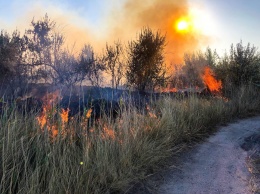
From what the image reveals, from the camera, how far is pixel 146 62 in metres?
14.8

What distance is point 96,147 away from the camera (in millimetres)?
4551

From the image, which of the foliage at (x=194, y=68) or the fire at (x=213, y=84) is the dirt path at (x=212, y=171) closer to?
the fire at (x=213, y=84)

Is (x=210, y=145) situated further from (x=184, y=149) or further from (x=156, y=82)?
(x=156, y=82)

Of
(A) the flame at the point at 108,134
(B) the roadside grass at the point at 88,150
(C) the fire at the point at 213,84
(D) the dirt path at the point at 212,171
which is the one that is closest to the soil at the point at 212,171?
(D) the dirt path at the point at 212,171

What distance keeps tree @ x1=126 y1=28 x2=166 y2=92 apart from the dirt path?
26.1ft

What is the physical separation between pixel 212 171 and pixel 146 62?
1035 cm

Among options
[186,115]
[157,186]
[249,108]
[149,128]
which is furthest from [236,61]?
[157,186]

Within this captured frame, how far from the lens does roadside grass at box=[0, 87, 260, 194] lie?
3340mm

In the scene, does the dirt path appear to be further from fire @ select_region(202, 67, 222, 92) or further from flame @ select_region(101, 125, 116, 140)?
fire @ select_region(202, 67, 222, 92)

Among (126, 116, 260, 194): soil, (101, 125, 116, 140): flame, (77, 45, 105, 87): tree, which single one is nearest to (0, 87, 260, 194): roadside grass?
(101, 125, 116, 140): flame

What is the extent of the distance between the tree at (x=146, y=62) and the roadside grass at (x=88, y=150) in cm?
693

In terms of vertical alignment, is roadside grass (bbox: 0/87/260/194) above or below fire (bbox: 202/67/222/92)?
below

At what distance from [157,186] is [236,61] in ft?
37.7

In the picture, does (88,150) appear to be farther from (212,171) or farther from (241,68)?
(241,68)
